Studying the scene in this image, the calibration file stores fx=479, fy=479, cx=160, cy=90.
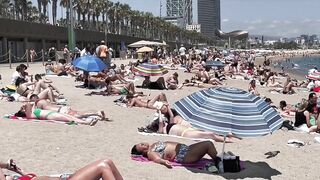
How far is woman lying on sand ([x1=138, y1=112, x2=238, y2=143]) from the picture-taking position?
9.00 metres

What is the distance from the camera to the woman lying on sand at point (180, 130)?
9000 mm

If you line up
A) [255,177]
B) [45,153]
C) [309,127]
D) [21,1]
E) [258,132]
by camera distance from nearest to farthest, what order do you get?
[258,132]
[255,177]
[45,153]
[309,127]
[21,1]

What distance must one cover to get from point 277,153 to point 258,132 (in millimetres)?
2314

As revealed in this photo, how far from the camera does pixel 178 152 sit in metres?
7.25

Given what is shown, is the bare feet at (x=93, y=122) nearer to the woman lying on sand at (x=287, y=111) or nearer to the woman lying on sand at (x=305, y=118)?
the woman lying on sand at (x=305, y=118)

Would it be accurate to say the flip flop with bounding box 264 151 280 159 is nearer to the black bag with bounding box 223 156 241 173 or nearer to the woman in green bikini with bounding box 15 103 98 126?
the black bag with bounding box 223 156 241 173

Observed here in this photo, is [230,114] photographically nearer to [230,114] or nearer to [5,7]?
[230,114]

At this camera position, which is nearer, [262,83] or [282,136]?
[282,136]

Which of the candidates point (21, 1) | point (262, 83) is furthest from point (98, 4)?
point (262, 83)

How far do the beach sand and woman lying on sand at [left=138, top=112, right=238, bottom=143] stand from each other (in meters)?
0.21

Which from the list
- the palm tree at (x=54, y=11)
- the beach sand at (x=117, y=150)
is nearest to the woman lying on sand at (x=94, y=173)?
the beach sand at (x=117, y=150)

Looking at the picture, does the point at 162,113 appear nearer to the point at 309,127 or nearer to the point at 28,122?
the point at 28,122

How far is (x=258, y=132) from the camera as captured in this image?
6383 millimetres

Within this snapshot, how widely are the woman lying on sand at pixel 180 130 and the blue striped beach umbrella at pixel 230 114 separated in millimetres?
2295
